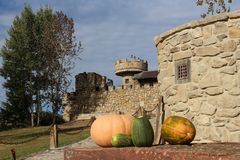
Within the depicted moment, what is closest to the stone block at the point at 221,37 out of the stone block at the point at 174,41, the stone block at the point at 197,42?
the stone block at the point at 197,42

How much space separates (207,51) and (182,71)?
2.38ft

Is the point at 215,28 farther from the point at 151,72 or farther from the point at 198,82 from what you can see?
the point at 151,72

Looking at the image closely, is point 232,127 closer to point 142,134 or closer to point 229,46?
point 229,46

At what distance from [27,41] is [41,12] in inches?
166

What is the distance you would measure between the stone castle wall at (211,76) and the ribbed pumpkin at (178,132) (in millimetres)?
3482

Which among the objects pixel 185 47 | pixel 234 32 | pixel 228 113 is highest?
pixel 234 32

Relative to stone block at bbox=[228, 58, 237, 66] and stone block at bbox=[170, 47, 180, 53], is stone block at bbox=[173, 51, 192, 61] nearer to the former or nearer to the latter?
stone block at bbox=[170, 47, 180, 53]

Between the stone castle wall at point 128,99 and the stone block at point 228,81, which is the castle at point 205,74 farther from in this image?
the stone castle wall at point 128,99

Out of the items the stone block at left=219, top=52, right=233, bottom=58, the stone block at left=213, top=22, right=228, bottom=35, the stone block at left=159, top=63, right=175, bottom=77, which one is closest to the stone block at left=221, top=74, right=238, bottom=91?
the stone block at left=219, top=52, right=233, bottom=58

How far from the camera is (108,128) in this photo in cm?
514

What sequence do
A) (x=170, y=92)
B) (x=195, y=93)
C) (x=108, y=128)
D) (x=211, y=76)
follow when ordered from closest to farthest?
(x=108, y=128), (x=211, y=76), (x=195, y=93), (x=170, y=92)

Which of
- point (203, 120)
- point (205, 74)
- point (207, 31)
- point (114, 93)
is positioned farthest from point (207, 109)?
point (114, 93)

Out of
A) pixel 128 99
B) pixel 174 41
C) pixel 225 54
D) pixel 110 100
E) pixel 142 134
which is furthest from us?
pixel 110 100

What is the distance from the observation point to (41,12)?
4403cm
